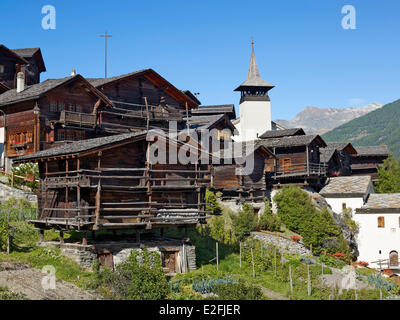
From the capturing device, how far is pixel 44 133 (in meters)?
37.5

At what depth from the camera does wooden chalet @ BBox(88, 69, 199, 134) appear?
41969mm

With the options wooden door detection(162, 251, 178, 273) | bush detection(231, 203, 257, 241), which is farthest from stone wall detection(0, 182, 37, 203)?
bush detection(231, 203, 257, 241)

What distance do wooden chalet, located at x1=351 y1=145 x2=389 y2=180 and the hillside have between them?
9278 centimetres

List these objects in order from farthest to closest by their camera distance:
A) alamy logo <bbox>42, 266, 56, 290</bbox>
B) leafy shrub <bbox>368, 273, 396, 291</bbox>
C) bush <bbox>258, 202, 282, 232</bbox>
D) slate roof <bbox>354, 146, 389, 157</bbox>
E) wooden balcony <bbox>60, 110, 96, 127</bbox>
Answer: slate roof <bbox>354, 146, 389, 157</bbox> → bush <bbox>258, 202, 282, 232</bbox> → wooden balcony <bbox>60, 110, 96, 127</bbox> → leafy shrub <bbox>368, 273, 396, 291</bbox> → alamy logo <bbox>42, 266, 56, 290</bbox>

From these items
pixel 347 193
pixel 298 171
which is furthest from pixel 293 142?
pixel 347 193

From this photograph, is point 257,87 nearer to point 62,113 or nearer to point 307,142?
point 307,142

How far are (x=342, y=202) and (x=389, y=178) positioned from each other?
45.8 ft

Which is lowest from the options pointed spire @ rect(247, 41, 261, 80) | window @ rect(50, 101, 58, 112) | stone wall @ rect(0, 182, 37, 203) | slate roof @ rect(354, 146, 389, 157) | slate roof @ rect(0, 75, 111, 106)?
stone wall @ rect(0, 182, 37, 203)

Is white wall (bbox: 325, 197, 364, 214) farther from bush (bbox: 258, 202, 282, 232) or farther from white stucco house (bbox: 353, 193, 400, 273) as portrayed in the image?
bush (bbox: 258, 202, 282, 232)

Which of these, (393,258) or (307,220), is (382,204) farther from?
(307,220)

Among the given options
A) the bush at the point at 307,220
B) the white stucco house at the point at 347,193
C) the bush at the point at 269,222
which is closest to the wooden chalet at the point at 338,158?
the white stucco house at the point at 347,193
